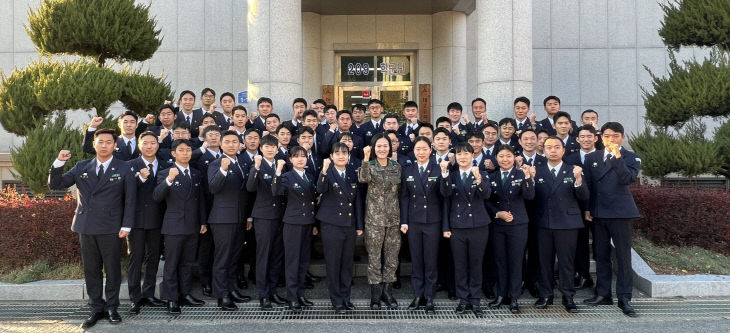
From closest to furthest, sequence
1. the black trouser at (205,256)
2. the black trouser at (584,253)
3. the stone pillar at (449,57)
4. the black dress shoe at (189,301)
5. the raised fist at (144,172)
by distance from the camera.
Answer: the raised fist at (144,172) → the black dress shoe at (189,301) → the black trouser at (205,256) → the black trouser at (584,253) → the stone pillar at (449,57)

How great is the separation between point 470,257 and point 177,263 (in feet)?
10.5

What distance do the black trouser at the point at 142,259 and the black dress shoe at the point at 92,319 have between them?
353 mm

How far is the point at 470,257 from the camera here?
214 inches

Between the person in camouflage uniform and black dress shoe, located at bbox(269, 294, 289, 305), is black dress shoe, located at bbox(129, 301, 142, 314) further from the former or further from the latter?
the person in camouflage uniform

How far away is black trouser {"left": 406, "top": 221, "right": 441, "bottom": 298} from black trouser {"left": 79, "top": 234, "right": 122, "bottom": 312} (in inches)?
123

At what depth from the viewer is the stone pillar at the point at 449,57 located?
1287 cm

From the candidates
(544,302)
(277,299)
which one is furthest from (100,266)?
(544,302)

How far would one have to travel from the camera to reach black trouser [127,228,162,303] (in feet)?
17.7

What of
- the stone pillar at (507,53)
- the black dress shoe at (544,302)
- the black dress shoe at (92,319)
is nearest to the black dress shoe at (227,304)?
the black dress shoe at (92,319)

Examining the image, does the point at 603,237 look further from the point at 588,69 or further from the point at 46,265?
the point at 588,69

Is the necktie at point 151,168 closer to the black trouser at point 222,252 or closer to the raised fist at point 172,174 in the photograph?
the raised fist at point 172,174

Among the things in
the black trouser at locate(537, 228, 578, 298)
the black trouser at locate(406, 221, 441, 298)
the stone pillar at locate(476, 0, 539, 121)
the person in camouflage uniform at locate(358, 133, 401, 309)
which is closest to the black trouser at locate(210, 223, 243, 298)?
the person in camouflage uniform at locate(358, 133, 401, 309)

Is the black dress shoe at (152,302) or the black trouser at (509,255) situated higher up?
the black trouser at (509,255)

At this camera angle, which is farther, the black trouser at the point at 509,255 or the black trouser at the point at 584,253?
the black trouser at the point at 584,253
